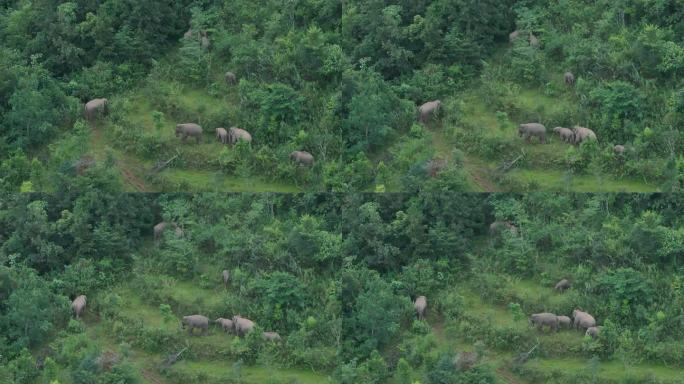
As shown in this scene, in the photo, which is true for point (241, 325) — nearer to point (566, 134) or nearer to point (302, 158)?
point (302, 158)

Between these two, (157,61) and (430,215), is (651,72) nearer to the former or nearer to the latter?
(430,215)

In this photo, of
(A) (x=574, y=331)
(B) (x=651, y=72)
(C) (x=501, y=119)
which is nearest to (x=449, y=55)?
(C) (x=501, y=119)

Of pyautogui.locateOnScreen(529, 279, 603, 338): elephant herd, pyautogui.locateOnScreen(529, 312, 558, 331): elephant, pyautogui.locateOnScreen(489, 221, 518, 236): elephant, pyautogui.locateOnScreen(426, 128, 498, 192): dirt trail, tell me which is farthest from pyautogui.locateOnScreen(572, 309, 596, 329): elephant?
pyautogui.locateOnScreen(426, 128, 498, 192): dirt trail

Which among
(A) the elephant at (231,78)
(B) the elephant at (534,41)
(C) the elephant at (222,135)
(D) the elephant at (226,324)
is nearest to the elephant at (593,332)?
(B) the elephant at (534,41)

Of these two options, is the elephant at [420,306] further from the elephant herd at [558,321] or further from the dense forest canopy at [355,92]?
the dense forest canopy at [355,92]

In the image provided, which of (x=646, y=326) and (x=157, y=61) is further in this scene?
(x=157, y=61)

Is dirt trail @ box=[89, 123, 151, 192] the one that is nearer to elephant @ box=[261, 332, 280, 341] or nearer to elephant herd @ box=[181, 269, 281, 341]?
elephant herd @ box=[181, 269, 281, 341]
